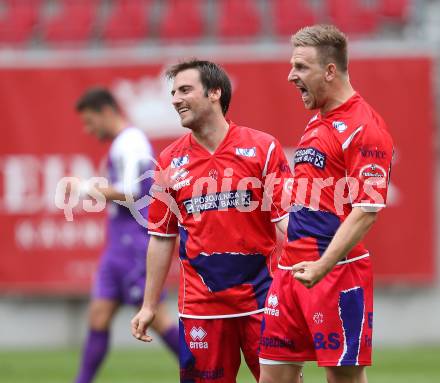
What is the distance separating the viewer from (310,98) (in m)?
5.35

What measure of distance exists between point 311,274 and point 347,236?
0.25 meters

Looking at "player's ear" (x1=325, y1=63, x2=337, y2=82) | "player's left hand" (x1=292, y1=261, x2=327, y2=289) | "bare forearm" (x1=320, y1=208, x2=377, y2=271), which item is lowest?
"player's left hand" (x1=292, y1=261, x2=327, y2=289)

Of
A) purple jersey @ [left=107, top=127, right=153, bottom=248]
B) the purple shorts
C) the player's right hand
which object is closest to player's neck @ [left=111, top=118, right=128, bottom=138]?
purple jersey @ [left=107, top=127, right=153, bottom=248]

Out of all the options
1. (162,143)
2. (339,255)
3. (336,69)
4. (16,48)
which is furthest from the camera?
(16,48)

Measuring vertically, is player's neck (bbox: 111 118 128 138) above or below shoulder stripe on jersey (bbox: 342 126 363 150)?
above

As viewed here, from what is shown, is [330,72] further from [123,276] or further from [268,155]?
[123,276]

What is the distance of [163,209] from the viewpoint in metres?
5.74

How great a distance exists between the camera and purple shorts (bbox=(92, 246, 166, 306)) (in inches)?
323

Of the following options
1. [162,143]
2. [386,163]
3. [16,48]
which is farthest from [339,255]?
[16,48]

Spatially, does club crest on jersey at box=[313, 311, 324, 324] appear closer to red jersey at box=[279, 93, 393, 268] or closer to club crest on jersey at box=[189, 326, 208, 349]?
red jersey at box=[279, 93, 393, 268]

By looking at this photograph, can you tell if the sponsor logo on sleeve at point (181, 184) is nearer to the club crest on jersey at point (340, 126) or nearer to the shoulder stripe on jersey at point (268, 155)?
the shoulder stripe on jersey at point (268, 155)

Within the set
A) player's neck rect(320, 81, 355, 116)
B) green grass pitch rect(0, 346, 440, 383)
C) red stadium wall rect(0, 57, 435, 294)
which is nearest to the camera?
player's neck rect(320, 81, 355, 116)

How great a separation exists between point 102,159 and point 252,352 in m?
6.92

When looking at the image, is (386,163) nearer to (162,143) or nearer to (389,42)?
(162,143)
